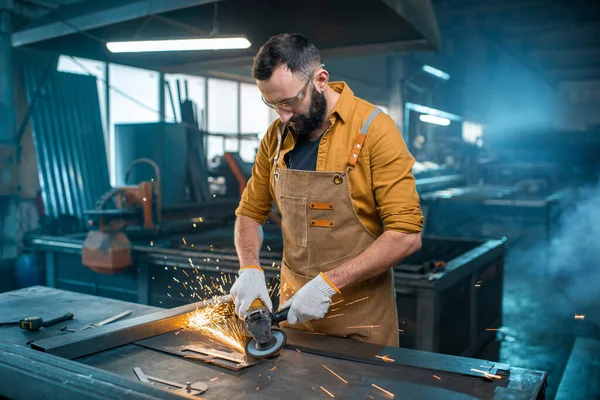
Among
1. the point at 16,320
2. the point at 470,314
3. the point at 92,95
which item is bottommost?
the point at 470,314

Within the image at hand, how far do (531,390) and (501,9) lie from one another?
9587mm

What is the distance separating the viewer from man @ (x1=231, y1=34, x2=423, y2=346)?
1.63 metres

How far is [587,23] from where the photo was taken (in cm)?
1138

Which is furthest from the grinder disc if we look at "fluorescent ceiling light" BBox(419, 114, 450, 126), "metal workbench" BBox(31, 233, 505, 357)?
"fluorescent ceiling light" BBox(419, 114, 450, 126)

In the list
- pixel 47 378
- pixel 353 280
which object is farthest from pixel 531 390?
pixel 47 378

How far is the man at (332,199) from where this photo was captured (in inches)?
64.3

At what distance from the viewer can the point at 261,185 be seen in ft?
6.61

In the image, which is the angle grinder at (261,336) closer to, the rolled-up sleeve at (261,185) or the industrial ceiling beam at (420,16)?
the rolled-up sleeve at (261,185)

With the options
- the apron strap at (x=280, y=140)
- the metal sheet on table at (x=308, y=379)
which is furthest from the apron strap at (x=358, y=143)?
the metal sheet on table at (x=308, y=379)

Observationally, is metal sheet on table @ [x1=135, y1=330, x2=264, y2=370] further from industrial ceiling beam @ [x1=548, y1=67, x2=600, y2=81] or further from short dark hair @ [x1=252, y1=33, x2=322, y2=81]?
industrial ceiling beam @ [x1=548, y1=67, x2=600, y2=81]

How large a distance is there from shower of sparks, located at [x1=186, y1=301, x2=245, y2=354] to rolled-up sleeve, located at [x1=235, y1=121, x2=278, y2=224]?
1.14 feet

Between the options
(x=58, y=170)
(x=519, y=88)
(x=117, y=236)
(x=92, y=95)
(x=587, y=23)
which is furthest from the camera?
(x=519, y=88)

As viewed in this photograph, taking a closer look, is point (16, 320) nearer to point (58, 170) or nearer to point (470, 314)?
point (470, 314)

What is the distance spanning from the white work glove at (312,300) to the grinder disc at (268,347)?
0.21 ft
